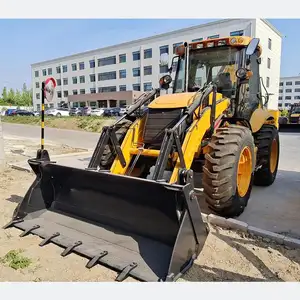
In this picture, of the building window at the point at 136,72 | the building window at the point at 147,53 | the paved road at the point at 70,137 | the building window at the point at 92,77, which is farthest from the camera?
the building window at the point at 92,77

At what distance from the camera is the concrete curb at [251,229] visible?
138 inches

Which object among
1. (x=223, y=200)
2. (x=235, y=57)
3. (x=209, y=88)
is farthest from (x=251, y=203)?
(x=235, y=57)

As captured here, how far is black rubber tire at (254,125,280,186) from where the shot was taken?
577cm

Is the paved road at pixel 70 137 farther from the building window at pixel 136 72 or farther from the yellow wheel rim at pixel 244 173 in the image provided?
the building window at pixel 136 72

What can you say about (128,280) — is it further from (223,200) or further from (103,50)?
(103,50)

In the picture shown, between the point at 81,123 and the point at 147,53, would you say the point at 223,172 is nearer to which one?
the point at 81,123

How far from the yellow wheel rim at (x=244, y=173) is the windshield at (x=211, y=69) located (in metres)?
1.12

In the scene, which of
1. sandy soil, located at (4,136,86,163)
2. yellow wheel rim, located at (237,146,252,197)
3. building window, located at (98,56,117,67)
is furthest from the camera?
building window, located at (98,56,117,67)

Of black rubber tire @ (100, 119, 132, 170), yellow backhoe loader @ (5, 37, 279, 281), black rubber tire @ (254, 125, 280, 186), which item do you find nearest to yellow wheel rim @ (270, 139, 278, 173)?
black rubber tire @ (254, 125, 280, 186)

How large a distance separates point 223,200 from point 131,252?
1.44 meters

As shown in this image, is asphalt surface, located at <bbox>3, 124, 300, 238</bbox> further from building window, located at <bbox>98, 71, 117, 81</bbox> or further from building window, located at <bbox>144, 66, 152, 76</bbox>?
building window, located at <bbox>98, 71, 117, 81</bbox>

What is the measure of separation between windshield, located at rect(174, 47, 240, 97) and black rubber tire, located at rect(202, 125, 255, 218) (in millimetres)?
1233

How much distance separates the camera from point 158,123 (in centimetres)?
437

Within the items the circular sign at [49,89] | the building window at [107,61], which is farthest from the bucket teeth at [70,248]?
the building window at [107,61]
